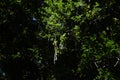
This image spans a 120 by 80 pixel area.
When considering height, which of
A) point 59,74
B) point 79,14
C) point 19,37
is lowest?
point 59,74

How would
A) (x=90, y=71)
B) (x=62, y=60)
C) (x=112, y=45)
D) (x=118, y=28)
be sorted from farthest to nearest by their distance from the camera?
(x=62, y=60) → (x=90, y=71) → (x=118, y=28) → (x=112, y=45)

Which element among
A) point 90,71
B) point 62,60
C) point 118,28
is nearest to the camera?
point 118,28

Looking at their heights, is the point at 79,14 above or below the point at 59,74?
above

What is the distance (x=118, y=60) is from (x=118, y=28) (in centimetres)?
231

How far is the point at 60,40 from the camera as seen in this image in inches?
886

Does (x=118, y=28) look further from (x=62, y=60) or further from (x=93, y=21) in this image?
(x=62, y=60)

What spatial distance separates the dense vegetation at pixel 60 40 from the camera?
21000 millimetres

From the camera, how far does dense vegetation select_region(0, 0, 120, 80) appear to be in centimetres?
2100

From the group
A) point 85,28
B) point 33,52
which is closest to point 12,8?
point 33,52

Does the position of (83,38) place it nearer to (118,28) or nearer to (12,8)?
(118,28)

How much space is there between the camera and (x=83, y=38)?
2184cm

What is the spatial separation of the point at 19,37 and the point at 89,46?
8205mm

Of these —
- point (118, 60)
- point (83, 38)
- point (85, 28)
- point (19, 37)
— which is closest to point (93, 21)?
point (85, 28)

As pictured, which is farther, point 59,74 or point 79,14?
point 59,74
